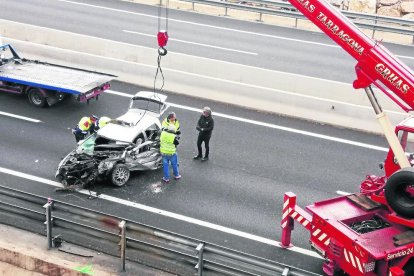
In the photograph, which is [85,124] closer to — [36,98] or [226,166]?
[226,166]

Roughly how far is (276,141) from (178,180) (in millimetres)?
3522

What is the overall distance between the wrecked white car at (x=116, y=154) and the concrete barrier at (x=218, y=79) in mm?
4081

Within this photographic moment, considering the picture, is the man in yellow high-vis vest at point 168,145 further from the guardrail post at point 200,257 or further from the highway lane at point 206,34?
the highway lane at point 206,34

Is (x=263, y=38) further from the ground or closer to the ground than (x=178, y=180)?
further from the ground

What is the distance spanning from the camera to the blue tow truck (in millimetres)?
18391

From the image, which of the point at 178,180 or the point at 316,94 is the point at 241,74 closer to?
the point at 316,94

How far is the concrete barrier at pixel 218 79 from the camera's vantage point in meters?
18.6

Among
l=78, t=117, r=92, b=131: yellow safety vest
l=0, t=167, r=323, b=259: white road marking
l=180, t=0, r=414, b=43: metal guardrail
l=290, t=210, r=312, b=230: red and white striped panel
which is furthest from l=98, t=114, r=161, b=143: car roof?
l=180, t=0, r=414, b=43: metal guardrail

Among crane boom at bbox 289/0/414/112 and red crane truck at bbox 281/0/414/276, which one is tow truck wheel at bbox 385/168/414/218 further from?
crane boom at bbox 289/0/414/112

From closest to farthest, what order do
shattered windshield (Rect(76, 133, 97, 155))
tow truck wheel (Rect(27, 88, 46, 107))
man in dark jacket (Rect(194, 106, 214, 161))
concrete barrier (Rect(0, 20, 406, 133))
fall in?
shattered windshield (Rect(76, 133, 97, 155)), man in dark jacket (Rect(194, 106, 214, 161)), concrete barrier (Rect(0, 20, 406, 133)), tow truck wheel (Rect(27, 88, 46, 107))

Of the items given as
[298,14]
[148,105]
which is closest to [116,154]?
[148,105]

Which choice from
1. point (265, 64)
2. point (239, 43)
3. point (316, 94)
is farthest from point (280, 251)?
point (239, 43)

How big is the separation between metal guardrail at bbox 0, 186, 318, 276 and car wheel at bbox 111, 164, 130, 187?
260 cm

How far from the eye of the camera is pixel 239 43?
86.4 ft
